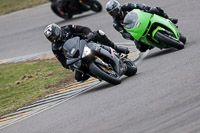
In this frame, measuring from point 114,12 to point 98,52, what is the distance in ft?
7.16

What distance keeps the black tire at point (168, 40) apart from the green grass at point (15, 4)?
48.7 feet

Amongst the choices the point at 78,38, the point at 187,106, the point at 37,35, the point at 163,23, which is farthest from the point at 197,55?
the point at 37,35

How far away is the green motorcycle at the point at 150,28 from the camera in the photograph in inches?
437

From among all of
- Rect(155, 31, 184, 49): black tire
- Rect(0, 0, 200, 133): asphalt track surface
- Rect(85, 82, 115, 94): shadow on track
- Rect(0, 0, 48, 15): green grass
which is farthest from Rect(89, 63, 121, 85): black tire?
Rect(0, 0, 48, 15): green grass

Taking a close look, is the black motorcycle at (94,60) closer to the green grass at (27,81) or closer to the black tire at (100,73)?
the black tire at (100,73)

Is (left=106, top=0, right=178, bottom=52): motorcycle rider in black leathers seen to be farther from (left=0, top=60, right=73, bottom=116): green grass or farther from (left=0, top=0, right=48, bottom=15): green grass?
(left=0, top=0, right=48, bottom=15): green grass

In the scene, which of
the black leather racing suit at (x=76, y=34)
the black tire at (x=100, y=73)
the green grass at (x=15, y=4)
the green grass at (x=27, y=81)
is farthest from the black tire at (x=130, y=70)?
the green grass at (x=15, y=4)

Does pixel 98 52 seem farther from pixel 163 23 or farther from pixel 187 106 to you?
pixel 187 106

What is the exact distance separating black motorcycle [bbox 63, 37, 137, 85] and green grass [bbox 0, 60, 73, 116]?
196 cm

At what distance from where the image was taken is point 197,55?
991 cm

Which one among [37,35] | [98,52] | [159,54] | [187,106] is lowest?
[37,35]

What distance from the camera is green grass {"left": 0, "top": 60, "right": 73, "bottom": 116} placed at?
11.9 m

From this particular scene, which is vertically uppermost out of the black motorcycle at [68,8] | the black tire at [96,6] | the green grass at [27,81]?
the green grass at [27,81]

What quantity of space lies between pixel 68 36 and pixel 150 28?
1.90 metres
